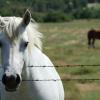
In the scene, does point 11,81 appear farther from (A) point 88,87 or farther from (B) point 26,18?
(A) point 88,87

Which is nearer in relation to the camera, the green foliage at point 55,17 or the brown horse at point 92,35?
the brown horse at point 92,35

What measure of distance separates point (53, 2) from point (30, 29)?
316ft

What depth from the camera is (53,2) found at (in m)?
102

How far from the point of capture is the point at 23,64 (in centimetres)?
539

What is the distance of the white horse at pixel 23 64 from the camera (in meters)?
5.10

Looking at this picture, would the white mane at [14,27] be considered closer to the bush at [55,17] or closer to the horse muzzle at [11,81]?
the horse muzzle at [11,81]

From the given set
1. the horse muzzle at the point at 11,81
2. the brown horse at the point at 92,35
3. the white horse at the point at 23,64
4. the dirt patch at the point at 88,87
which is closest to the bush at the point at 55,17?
the brown horse at the point at 92,35

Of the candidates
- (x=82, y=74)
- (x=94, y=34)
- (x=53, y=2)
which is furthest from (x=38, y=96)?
(x=53, y=2)

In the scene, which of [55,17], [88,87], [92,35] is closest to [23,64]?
[88,87]

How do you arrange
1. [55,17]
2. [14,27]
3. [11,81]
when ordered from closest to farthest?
[11,81]
[14,27]
[55,17]

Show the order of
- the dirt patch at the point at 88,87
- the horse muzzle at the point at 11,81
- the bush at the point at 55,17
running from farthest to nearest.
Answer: the bush at the point at 55,17 → the dirt patch at the point at 88,87 → the horse muzzle at the point at 11,81

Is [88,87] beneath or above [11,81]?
beneath

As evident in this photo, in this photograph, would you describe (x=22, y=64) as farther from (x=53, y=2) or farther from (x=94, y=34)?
(x=53, y=2)

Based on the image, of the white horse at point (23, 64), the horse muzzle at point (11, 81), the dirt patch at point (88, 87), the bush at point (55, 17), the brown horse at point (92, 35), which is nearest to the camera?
the horse muzzle at point (11, 81)
